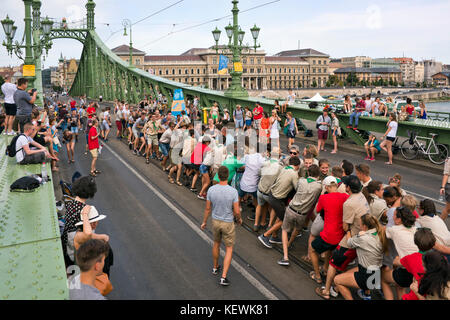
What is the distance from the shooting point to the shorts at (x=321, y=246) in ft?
18.6

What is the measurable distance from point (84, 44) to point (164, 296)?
47304 millimetres

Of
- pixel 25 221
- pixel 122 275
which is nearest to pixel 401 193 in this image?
pixel 122 275

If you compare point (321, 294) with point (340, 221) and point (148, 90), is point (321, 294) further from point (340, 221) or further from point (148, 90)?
point (148, 90)

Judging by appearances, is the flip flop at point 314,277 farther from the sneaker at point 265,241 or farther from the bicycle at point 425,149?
the bicycle at point 425,149

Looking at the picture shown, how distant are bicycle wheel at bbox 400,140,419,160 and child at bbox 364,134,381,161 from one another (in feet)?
2.71

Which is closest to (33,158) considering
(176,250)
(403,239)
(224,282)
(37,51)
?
(176,250)

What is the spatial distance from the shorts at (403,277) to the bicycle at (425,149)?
9617mm

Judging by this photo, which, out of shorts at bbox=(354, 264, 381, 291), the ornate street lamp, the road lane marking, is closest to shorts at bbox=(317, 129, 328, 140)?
the road lane marking

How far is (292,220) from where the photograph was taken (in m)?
6.48

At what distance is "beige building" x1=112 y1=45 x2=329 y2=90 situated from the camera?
121m

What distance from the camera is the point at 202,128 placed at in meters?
12.1

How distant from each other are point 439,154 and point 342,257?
9.49 metres

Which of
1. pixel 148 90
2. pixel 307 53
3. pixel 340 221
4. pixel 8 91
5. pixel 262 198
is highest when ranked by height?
pixel 307 53

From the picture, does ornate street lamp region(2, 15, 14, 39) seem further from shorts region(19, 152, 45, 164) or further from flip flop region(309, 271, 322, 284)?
flip flop region(309, 271, 322, 284)
